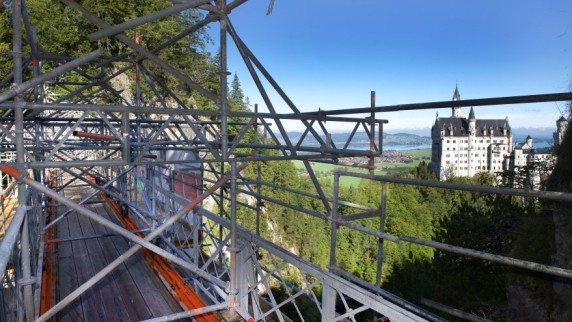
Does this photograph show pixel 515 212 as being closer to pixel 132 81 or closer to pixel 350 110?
pixel 350 110

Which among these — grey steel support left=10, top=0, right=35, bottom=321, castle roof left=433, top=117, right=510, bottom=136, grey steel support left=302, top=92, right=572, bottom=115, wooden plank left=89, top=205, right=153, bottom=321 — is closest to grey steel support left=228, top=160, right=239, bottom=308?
wooden plank left=89, top=205, right=153, bottom=321

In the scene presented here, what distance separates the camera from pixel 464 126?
315 ft

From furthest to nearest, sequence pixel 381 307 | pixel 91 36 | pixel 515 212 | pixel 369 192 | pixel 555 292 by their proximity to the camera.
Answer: pixel 369 192
pixel 515 212
pixel 555 292
pixel 91 36
pixel 381 307

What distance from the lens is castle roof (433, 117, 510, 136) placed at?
9556cm

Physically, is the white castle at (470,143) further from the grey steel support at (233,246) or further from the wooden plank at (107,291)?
the grey steel support at (233,246)

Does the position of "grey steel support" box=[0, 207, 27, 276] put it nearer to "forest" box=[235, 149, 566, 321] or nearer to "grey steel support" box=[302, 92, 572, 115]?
"grey steel support" box=[302, 92, 572, 115]

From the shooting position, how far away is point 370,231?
414cm

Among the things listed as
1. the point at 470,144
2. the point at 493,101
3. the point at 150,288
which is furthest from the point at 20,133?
the point at 470,144

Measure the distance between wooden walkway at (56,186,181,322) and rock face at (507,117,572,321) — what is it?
9.72 meters

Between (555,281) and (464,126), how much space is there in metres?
96.7

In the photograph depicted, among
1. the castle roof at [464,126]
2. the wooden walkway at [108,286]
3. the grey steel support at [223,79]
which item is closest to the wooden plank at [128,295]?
the wooden walkway at [108,286]

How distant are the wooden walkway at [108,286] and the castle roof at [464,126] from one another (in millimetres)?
100342

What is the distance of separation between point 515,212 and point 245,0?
1886cm

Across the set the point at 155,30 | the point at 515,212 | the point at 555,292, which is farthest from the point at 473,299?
the point at 155,30
